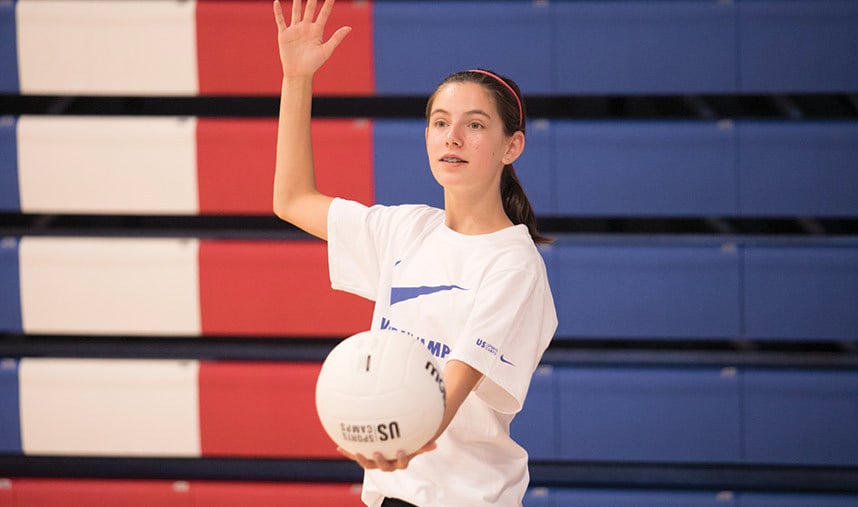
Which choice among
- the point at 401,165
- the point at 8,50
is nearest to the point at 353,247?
the point at 401,165

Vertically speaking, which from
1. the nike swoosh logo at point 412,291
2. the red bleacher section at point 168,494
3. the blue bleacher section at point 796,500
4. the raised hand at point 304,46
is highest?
the raised hand at point 304,46

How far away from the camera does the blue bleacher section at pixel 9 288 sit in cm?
349

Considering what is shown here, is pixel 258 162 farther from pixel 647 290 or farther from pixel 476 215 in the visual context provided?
pixel 476 215

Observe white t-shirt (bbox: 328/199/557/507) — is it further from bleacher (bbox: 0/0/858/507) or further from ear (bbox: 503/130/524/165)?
bleacher (bbox: 0/0/858/507)

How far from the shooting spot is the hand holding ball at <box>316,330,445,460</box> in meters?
1.45

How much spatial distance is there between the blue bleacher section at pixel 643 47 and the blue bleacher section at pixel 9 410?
2.22 meters

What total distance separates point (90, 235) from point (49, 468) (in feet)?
2.93

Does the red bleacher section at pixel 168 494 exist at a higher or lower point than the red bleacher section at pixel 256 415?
lower

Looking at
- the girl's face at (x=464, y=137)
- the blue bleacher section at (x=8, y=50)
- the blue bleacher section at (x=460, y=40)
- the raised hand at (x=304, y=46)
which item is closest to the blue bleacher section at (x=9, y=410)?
the blue bleacher section at (x=8, y=50)

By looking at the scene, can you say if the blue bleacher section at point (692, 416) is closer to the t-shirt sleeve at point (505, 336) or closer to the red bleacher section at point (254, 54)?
the red bleacher section at point (254, 54)

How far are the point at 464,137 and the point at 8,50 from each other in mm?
2547

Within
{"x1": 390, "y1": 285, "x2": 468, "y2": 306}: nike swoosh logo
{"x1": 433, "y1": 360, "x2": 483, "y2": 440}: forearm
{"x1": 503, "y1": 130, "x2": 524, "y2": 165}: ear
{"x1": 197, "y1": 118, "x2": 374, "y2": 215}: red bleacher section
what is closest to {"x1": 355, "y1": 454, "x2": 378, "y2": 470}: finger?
{"x1": 433, "y1": 360, "x2": 483, "y2": 440}: forearm

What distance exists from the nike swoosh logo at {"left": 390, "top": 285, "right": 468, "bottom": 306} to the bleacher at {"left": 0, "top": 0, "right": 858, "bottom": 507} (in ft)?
5.53

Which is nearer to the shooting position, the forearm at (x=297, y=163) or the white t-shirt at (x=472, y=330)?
the white t-shirt at (x=472, y=330)
